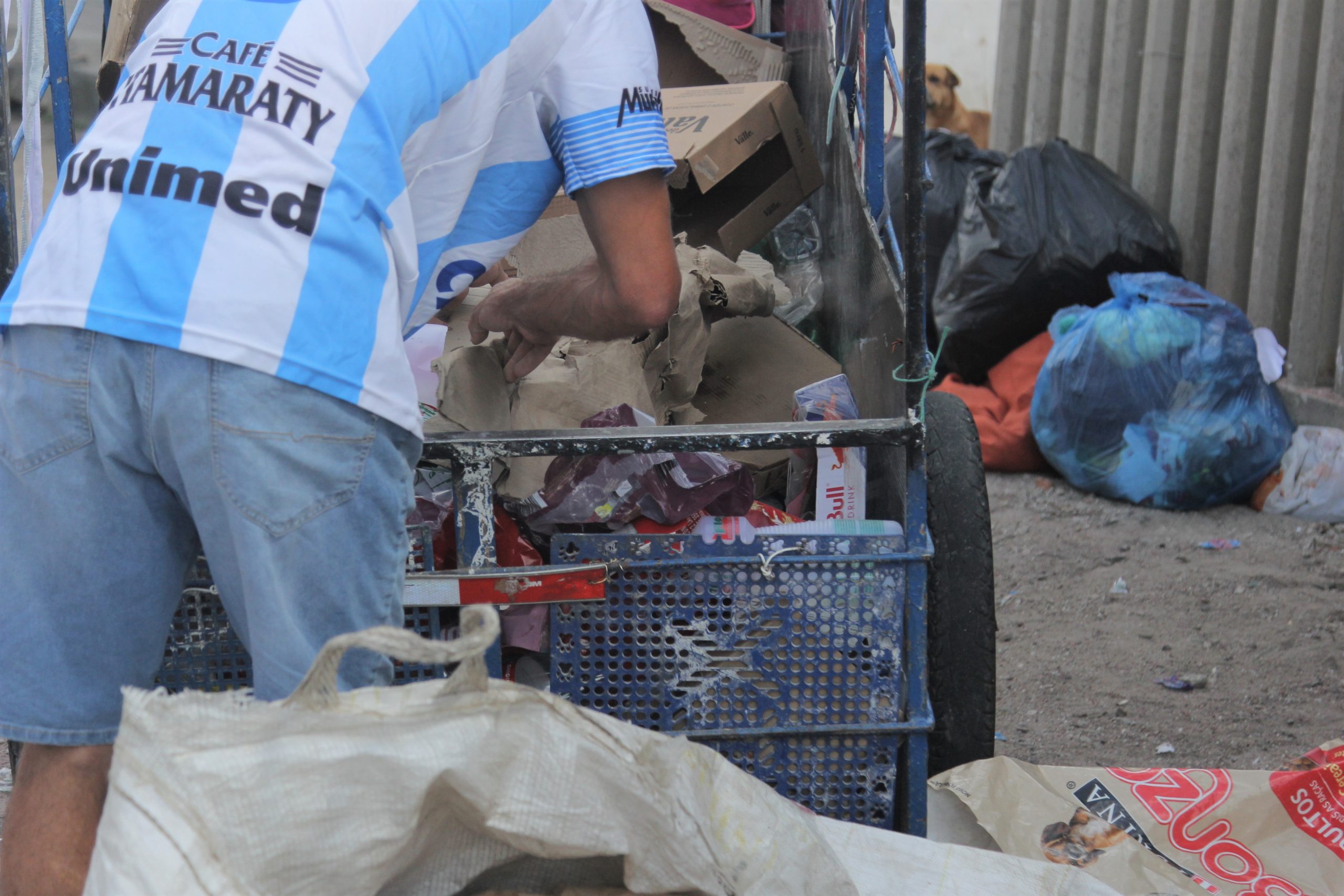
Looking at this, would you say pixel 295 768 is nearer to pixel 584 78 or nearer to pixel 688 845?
pixel 688 845

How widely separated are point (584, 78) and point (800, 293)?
162cm

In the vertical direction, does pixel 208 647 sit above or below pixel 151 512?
below

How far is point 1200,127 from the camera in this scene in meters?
4.71

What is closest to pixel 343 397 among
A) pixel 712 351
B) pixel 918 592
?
pixel 918 592

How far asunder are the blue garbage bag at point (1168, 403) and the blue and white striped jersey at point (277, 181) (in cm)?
310

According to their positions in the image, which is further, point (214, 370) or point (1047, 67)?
point (1047, 67)

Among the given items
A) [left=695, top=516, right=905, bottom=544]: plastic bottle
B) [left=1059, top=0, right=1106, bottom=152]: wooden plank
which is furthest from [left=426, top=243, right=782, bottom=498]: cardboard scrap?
[left=1059, top=0, right=1106, bottom=152]: wooden plank

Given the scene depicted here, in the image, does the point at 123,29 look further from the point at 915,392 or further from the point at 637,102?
the point at 915,392

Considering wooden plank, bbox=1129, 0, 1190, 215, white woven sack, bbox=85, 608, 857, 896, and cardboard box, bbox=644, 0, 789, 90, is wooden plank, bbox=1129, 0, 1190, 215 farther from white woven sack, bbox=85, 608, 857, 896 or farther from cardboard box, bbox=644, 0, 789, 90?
white woven sack, bbox=85, 608, 857, 896

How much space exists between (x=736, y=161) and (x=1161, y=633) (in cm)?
169

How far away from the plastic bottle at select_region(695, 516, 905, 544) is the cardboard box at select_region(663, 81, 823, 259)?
99cm

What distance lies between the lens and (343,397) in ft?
4.06

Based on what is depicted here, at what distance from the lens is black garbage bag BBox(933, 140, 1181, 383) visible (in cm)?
441

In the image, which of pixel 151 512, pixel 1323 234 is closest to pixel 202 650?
pixel 151 512
